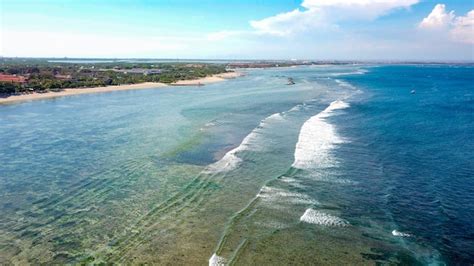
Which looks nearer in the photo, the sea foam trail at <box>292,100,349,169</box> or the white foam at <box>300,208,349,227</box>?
the white foam at <box>300,208,349,227</box>

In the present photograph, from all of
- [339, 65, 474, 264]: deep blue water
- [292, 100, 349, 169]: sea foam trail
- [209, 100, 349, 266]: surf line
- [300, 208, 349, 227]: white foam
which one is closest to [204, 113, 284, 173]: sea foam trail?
[209, 100, 349, 266]: surf line

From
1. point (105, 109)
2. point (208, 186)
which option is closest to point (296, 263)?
point (208, 186)

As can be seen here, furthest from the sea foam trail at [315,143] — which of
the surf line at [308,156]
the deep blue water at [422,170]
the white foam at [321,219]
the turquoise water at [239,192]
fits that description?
the white foam at [321,219]

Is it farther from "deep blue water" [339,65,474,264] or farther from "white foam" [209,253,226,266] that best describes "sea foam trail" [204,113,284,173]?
"white foam" [209,253,226,266]

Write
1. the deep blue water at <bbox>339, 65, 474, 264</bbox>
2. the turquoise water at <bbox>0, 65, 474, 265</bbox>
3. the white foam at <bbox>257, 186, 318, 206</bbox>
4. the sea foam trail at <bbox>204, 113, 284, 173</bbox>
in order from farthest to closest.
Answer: the sea foam trail at <bbox>204, 113, 284, 173</bbox>
the white foam at <bbox>257, 186, 318, 206</bbox>
the deep blue water at <bbox>339, 65, 474, 264</bbox>
the turquoise water at <bbox>0, 65, 474, 265</bbox>

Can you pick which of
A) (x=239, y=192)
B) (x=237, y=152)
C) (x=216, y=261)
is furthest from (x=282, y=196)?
(x=237, y=152)

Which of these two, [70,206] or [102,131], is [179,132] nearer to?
[102,131]
